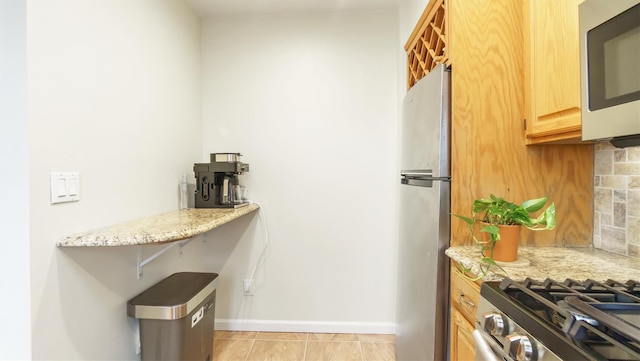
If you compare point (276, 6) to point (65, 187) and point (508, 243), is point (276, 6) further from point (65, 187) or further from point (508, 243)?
point (508, 243)

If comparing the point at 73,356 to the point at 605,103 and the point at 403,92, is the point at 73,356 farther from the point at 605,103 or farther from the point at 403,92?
the point at 403,92

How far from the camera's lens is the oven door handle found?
0.78 metres

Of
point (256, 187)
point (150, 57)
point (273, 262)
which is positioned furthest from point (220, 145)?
point (273, 262)

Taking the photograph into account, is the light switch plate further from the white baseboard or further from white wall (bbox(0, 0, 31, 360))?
the white baseboard

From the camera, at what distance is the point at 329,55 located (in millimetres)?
2295

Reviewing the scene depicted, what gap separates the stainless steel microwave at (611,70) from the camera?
2.48ft

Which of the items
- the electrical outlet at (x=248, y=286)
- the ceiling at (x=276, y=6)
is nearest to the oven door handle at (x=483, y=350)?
the electrical outlet at (x=248, y=286)

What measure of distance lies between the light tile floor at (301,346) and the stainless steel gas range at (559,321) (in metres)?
1.38

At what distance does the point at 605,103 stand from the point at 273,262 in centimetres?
212

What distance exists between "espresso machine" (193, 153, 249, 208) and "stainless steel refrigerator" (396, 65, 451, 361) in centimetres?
117

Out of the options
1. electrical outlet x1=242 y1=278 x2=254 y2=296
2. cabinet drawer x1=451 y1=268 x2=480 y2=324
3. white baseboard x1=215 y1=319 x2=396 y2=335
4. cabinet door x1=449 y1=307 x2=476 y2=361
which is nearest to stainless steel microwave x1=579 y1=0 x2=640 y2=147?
cabinet drawer x1=451 y1=268 x2=480 y2=324

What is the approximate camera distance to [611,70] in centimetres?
82

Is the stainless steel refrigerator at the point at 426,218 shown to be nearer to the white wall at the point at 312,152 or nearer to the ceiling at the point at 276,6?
the white wall at the point at 312,152

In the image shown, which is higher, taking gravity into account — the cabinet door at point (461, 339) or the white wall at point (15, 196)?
the white wall at point (15, 196)
